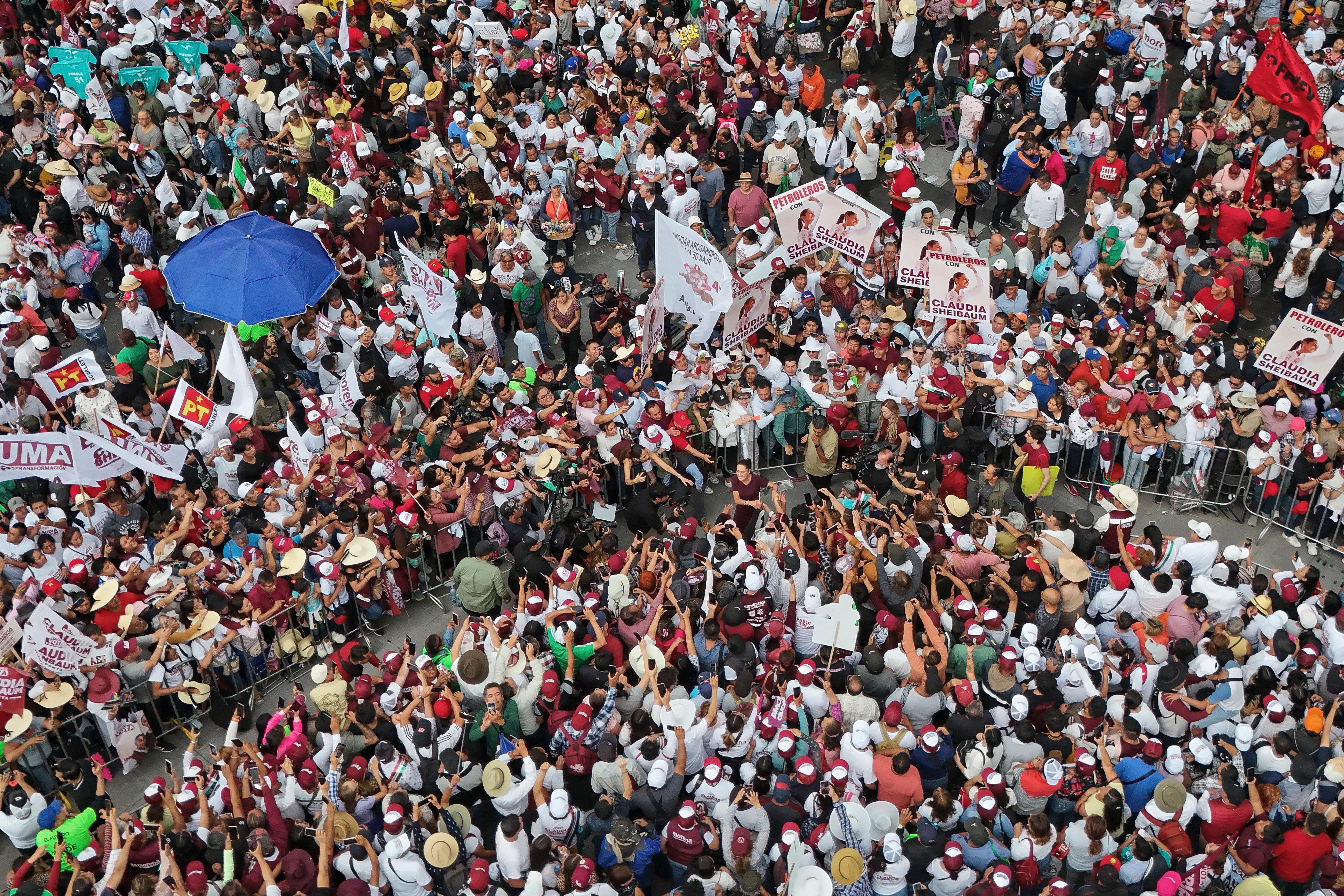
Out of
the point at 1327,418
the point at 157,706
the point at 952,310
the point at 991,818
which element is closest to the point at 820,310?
the point at 952,310

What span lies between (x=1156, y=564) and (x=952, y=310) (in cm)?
425

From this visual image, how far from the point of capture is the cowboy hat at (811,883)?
455 inches

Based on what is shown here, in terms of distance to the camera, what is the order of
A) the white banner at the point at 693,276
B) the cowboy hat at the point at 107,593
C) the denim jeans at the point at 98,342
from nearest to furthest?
the cowboy hat at the point at 107,593, the white banner at the point at 693,276, the denim jeans at the point at 98,342

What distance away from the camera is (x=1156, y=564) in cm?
1468

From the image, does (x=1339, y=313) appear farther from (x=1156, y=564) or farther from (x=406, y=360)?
(x=406, y=360)

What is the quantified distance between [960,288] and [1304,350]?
389 centimetres

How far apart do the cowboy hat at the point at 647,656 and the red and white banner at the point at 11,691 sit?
5871mm

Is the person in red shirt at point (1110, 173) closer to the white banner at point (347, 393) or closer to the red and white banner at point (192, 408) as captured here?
the white banner at point (347, 393)

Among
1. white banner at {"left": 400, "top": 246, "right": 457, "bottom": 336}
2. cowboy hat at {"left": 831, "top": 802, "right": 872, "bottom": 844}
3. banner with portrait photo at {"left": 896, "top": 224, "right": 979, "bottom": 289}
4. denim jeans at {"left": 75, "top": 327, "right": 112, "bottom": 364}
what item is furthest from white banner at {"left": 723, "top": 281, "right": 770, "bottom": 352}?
denim jeans at {"left": 75, "top": 327, "right": 112, "bottom": 364}

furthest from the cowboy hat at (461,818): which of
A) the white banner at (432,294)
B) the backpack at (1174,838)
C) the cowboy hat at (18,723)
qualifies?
the white banner at (432,294)

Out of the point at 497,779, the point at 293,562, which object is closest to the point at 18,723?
the point at 293,562

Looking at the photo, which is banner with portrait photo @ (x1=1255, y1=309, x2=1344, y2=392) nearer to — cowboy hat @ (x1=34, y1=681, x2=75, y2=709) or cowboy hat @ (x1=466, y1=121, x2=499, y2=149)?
cowboy hat @ (x1=466, y1=121, x2=499, y2=149)

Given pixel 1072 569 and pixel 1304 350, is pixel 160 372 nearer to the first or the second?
pixel 1072 569

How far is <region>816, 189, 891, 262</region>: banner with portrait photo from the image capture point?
1848cm
